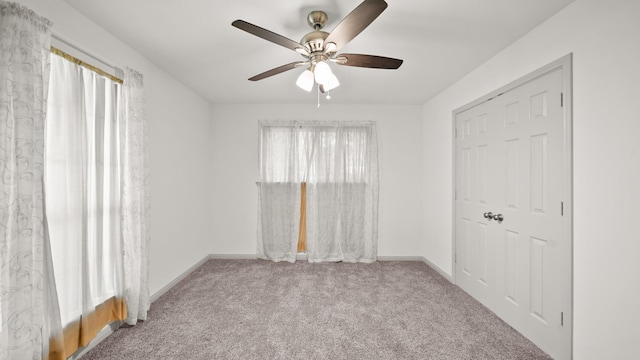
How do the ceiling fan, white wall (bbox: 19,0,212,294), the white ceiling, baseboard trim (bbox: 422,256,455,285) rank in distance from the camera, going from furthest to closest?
baseboard trim (bbox: 422,256,455,285), white wall (bbox: 19,0,212,294), the white ceiling, the ceiling fan

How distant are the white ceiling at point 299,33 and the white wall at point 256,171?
37.5 inches

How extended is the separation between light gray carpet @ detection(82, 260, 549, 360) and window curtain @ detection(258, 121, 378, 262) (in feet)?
2.32

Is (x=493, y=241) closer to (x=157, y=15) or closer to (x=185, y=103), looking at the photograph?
(x=157, y=15)

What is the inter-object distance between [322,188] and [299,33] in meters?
2.43

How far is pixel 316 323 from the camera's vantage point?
2.34 metres

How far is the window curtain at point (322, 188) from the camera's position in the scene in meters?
4.10

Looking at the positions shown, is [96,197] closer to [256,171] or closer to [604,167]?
[256,171]

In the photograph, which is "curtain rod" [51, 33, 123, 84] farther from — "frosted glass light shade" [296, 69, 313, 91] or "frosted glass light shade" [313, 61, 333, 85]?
"frosted glass light shade" [313, 61, 333, 85]

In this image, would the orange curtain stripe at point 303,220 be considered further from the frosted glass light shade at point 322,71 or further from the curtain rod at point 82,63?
the curtain rod at point 82,63

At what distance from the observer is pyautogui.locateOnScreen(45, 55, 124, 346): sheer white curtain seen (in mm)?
1684

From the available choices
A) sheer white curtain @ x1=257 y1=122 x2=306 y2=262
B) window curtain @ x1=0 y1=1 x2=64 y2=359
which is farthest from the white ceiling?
sheer white curtain @ x1=257 y1=122 x2=306 y2=262

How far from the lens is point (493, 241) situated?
8.36 feet

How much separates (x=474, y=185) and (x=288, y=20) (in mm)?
2527

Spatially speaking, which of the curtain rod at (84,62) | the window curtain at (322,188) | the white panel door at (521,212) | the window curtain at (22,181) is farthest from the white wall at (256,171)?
the window curtain at (22,181)
